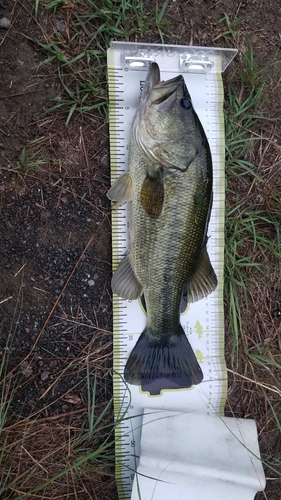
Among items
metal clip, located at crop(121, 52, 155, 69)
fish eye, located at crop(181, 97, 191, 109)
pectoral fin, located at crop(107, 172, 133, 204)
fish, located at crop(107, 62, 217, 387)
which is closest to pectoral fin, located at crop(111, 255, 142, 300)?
fish, located at crop(107, 62, 217, 387)

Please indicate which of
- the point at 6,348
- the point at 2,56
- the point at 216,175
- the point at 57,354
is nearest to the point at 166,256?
the point at 216,175

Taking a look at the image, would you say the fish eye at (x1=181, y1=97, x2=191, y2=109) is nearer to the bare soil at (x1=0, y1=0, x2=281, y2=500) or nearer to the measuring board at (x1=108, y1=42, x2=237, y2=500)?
the measuring board at (x1=108, y1=42, x2=237, y2=500)

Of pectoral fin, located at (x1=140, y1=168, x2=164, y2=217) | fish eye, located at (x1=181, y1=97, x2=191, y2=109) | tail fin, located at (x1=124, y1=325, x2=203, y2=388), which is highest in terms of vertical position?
fish eye, located at (x1=181, y1=97, x2=191, y2=109)

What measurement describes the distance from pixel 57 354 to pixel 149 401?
2.02 ft

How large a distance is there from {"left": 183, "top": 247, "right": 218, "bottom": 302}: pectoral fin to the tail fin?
0.71 feet

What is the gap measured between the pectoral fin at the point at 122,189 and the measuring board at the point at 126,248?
15cm

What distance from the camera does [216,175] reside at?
8.53 ft

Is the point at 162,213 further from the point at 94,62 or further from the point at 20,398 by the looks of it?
the point at 20,398

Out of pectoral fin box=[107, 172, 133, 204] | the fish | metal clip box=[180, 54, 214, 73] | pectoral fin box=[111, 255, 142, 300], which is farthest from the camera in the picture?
metal clip box=[180, 54, 214, 73]

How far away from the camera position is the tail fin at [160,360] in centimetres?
242

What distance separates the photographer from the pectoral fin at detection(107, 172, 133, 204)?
2338 mm

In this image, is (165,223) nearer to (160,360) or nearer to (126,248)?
(126,248)

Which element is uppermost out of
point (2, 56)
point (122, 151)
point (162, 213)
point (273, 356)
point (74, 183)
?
point (2, 56)

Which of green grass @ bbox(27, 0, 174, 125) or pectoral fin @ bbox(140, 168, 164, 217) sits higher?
green grass @ bbox(27, 0, 174, 125)
